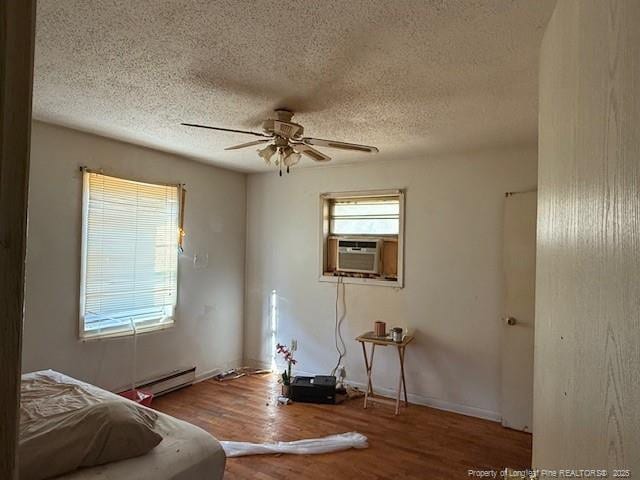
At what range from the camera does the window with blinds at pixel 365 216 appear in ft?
13.4

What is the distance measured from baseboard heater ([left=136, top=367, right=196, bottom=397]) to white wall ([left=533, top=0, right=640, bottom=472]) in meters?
3.61

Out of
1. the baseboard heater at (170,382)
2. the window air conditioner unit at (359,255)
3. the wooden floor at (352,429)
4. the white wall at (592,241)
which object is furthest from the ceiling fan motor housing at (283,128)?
the baseboard heater at (170,382)

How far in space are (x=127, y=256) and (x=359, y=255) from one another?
2.25m

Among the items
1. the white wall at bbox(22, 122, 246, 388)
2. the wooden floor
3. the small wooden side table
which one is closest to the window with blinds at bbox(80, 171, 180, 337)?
Answer: the white wall at bbox(22, 122, 246, 388)

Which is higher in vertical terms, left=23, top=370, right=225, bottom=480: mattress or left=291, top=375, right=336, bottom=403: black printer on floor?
left=23, top=370, right=225, bottom=480: mattress

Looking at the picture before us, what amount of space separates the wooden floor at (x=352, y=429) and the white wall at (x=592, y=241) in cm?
194

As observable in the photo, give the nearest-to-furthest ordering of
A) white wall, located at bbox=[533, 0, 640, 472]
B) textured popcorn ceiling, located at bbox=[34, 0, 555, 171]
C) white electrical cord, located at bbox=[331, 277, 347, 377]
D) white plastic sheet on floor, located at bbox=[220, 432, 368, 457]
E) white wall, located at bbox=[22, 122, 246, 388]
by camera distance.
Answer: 1. white wall, located at bbox=[533, 0, 640, 472]
2. textured popcorn ceiling, located at bbox=[34, 0, 555, 171]
3. white plastic sheet on floor, located at bbox=[220, 432, 368, 457]
4. white wall, located at bbox=[22, 122, 246, 388]
5. white electrical cord, located at bbox=[331, 277, 347, 377]

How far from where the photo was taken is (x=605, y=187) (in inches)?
23.5

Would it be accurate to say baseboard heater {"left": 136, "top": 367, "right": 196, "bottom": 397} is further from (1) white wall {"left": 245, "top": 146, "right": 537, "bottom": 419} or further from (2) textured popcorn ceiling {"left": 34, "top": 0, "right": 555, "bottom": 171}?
(2) textured popcorn ceiling {"left": 34, "top": 0, "right": 555, "bottom": 171}

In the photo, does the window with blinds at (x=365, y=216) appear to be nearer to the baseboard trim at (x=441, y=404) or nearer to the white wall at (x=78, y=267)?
the white wall at (x=78, y=267)

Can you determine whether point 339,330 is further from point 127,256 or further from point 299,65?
point 299,65

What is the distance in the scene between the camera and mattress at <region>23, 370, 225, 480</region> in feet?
5.31

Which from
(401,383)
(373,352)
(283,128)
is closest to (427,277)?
(373,352)

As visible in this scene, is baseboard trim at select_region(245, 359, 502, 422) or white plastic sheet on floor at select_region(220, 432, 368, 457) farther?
baseboard trim at select_region(245, 359, 502, 422)
